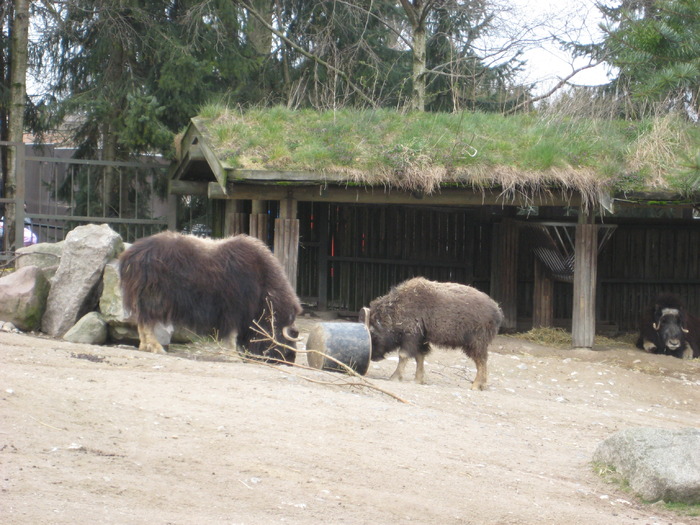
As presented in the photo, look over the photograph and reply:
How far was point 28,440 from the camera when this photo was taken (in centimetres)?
488

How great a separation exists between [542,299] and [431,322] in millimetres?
6779

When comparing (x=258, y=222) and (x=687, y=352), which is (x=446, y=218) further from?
(x=687, y=352)

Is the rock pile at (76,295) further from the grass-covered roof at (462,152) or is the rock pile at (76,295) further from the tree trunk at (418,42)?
the tree trunk at (418,42)

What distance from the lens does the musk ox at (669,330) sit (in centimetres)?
1387

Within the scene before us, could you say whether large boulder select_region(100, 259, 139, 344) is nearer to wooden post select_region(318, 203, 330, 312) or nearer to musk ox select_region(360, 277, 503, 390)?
musk ox select_region(360, 277, 503, 390)

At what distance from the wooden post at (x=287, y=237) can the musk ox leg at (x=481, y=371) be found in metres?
4.17

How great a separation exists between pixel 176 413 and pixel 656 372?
867 centimetres

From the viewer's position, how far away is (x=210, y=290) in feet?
31.2

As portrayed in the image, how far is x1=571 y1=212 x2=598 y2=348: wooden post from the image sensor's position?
12.9m

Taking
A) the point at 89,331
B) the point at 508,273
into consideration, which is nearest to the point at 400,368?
the point at 89,331

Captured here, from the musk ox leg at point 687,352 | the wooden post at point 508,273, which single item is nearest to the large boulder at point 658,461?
the musk ox leg at point 687,352

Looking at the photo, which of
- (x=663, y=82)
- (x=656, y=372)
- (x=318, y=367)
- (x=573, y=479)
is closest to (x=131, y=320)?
(x=318, y=367)

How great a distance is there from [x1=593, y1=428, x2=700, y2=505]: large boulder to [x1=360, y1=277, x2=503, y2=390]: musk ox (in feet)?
10.1

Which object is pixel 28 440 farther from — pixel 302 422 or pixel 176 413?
pixel 302 422
